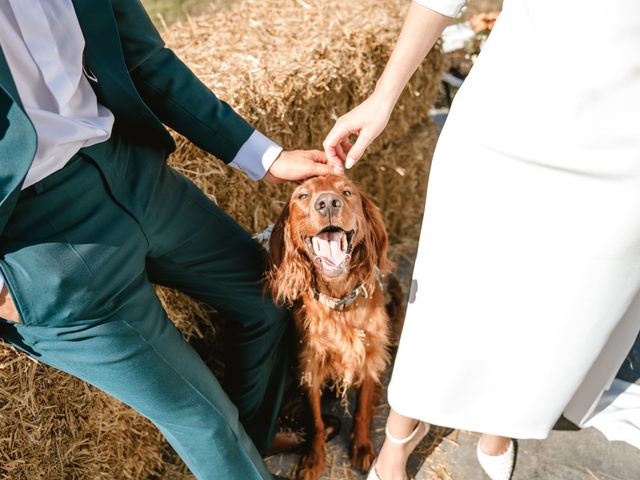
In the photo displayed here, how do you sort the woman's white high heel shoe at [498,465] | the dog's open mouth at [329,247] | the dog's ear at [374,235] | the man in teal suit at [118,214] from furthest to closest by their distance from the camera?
the woman's white high heel shoe at [498,465], the dog's ear at [374,235], the dog's open mouth at [329,247], the man in teal suit at [118,214]

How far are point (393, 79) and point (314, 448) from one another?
1875 millimetres

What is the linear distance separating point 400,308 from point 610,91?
1.89 m

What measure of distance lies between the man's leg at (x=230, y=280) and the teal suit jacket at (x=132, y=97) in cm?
19

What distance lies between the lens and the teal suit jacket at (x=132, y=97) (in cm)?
138

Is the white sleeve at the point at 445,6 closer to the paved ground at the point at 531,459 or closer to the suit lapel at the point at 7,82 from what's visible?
the suit lapel at the point at 7,82

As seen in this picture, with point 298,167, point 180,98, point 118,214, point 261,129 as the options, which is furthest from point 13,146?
point 261,129

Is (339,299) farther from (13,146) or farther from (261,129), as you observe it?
(13,146)

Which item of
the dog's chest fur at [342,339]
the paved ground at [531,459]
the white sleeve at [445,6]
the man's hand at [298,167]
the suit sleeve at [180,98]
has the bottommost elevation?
the paved ground at [531,459]

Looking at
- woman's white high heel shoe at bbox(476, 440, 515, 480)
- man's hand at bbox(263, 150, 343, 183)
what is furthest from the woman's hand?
woman's white high heel shoe at bbox(476, 440, 515, 480)

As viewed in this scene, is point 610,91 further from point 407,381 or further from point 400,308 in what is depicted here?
point 400,308

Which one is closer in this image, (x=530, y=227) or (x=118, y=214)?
(x=118, y=214)

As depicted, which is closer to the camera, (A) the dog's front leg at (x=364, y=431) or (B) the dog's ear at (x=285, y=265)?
(B) the dog's ear at (x=285, y=265)

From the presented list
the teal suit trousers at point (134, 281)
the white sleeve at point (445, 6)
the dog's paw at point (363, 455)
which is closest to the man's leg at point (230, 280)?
the teal suit trousers at point (134, 281)

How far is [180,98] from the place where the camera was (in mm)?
2064
